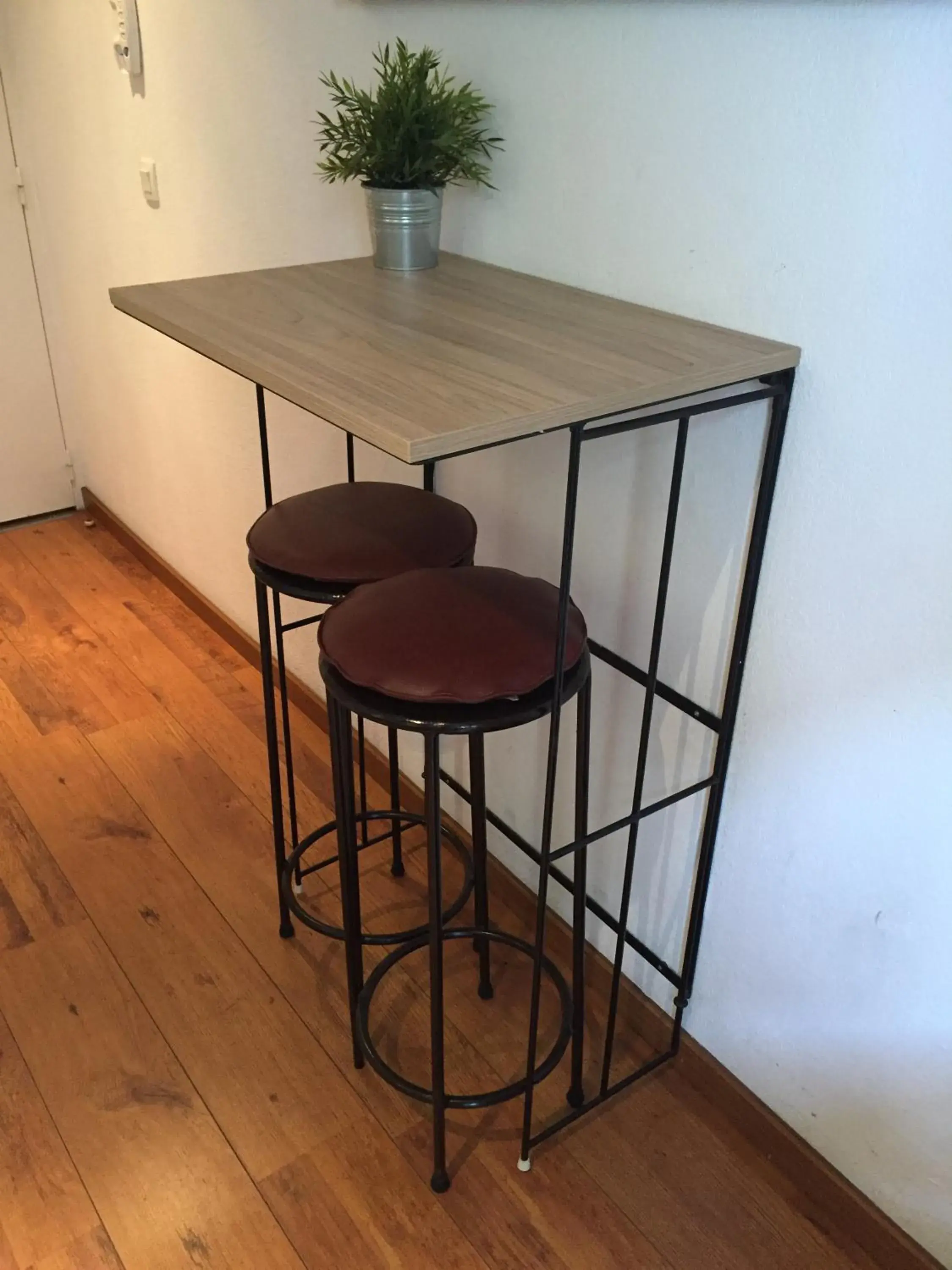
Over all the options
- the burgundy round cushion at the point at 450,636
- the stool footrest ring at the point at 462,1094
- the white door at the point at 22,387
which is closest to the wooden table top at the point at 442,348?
the burgundy round cushion at the point at 450,636

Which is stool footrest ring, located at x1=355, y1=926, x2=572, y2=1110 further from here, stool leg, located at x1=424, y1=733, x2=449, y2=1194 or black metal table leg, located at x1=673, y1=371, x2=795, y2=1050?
black metal table leg, located at x1=673, y1=371, x2=795, y2=1050

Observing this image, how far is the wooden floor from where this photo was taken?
1.41 m

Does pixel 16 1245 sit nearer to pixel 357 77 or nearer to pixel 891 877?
pixel 891 877

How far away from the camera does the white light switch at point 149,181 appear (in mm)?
2348

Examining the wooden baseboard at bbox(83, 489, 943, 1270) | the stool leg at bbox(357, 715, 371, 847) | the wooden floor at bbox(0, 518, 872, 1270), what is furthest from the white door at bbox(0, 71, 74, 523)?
the wooden baseboard at bbox(83, 489, 943, 1270)

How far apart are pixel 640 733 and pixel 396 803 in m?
0.66

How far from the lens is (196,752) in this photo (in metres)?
2.36

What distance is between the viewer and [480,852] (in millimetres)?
1582

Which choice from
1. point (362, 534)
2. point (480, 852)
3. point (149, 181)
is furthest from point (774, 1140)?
point (149, 181)

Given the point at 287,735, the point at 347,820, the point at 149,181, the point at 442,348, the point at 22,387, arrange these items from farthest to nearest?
the point at 22,387 < the point at 149,181 < the point at 287,735 < the point at 347,820 < the point at 442,348

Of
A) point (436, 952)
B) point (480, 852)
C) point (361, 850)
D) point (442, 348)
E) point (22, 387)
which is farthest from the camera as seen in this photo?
point (22, 387)

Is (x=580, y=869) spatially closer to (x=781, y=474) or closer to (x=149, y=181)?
(x=781, y=474)

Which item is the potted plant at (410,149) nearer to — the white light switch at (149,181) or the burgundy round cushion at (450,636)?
the burgundy round cushion at (450,636)

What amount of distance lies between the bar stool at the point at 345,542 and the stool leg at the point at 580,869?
0.28m
